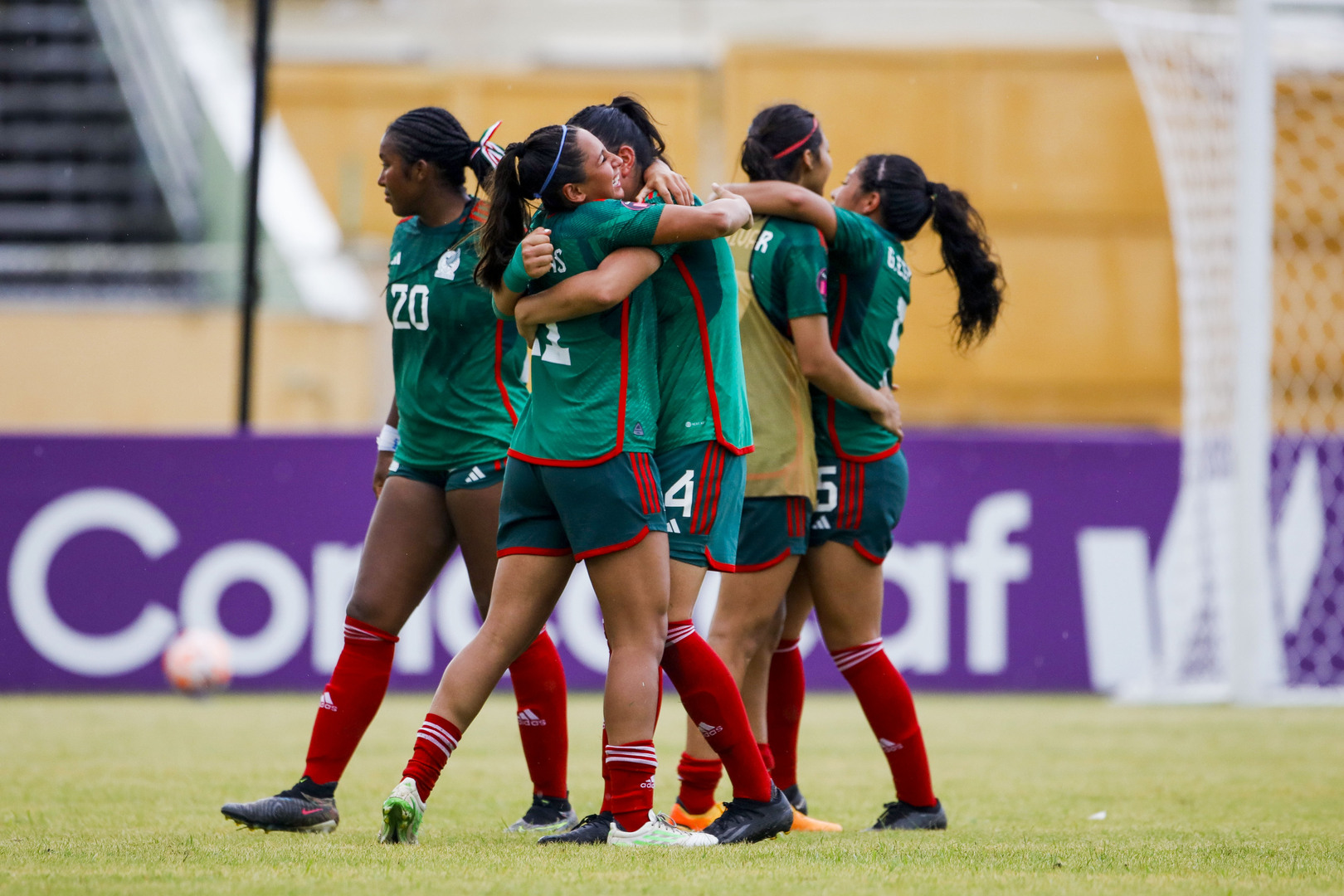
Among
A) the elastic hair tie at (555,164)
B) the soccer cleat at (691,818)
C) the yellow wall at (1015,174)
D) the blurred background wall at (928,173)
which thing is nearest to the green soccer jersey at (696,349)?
the elastic hair tie at (555,164)

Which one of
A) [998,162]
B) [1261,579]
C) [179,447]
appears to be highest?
[998,162]

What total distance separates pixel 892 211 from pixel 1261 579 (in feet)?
18.3

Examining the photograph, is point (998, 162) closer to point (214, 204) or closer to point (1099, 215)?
point (1099, 215)

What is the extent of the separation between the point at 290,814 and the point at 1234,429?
7004 mm

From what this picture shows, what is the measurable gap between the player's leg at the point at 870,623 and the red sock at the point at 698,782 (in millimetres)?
512

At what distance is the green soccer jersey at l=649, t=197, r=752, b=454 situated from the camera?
436 centimetres

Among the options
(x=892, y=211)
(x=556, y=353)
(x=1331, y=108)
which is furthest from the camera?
(x=1331, y=108)

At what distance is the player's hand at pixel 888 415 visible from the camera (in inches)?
198

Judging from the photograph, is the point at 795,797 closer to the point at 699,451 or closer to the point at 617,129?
the point at 699,451

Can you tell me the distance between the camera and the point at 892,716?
5.02m

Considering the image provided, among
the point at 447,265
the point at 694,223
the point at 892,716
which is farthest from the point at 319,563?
the point at 694,223

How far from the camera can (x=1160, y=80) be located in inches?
428

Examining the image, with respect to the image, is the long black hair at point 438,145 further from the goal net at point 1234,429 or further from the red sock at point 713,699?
the goal net at point 1234,429

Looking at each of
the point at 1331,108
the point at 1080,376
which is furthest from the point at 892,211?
the point at 1080,376
